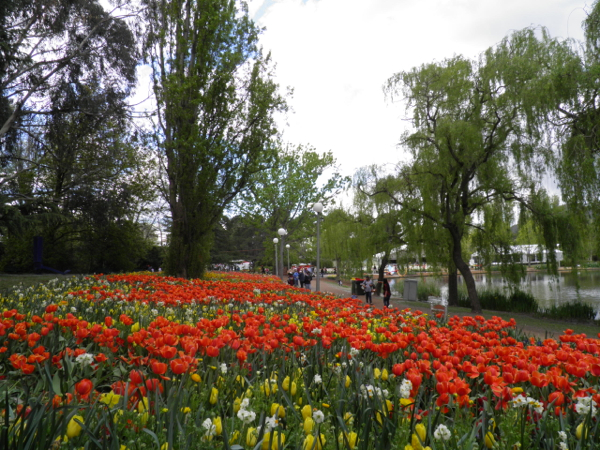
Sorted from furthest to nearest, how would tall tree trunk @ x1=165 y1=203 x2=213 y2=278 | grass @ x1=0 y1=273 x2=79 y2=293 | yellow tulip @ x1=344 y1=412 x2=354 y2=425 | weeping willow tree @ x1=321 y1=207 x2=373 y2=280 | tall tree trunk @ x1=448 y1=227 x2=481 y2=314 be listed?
weeping willow tree @ x1=321 y1=207 x2=373 y2=280
tall tree trunk @ x1=448 y1=227 x2=481 y2=314
tall tree trunk @ x1=165 y1=203 x2=213 y2=278
grass @ x1=0 y1=273 x2=79 y2=293
yellow tulip @ x1=344 y1=412 x2=354 y2=425

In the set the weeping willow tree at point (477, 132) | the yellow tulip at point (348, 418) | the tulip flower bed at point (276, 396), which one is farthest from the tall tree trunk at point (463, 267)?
the yellow tulip at point (348, 418)

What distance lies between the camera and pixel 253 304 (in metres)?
6.13

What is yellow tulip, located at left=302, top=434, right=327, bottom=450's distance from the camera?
155cm

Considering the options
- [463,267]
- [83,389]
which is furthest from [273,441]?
[463,267]

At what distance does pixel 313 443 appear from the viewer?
157 centimetres

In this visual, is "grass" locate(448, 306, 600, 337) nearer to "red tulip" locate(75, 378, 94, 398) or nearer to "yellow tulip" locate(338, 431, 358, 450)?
"yellow tulip" locate(338, 431, 358, 450)

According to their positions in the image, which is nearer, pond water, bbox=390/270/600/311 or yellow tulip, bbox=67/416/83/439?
yellow tulip, bbox=67/416/83/439

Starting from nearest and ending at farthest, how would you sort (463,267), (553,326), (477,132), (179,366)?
(179,366) < (553,326) < (477,132) < (463,267)

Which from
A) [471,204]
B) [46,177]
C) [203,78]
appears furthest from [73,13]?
[471,204]

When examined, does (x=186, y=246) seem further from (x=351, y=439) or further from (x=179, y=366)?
(x=351, y=439)

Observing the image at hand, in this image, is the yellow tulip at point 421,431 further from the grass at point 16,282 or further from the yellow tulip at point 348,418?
the grass at point 16,282

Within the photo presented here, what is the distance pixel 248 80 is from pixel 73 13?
8.32 m

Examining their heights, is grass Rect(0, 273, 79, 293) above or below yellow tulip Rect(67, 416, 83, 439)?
above

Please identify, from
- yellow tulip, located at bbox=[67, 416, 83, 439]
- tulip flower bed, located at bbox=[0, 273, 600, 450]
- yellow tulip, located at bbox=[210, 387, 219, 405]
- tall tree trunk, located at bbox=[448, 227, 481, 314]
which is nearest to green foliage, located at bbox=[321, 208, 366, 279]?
tall tree trunk, located at bbox=[448, 227, 481, 314]
